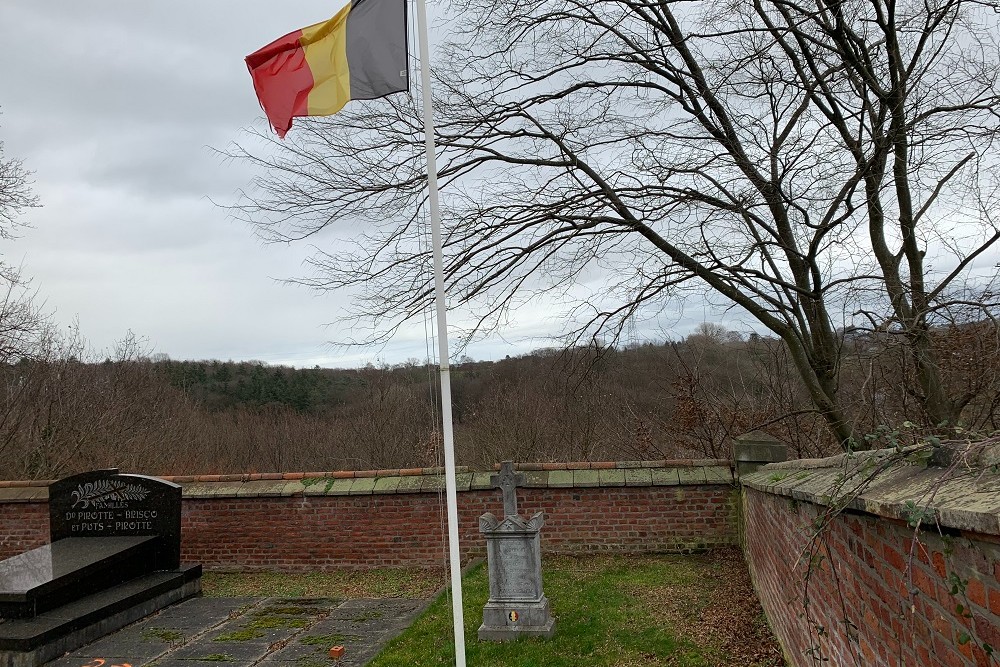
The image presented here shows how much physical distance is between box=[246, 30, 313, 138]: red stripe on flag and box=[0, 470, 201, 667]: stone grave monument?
530 centimetres

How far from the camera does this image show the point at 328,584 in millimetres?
9070

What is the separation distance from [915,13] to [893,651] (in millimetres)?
8065

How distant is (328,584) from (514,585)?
12.0 ft

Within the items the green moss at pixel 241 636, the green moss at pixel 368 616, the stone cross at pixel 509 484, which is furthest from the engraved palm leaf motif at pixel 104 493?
the stone cross at pixel 509 484

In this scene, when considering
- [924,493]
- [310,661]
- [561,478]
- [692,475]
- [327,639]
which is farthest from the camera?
[561,478]

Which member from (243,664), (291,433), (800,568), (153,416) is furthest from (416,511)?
(291,433)

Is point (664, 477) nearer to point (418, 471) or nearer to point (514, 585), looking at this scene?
point (418, 471)

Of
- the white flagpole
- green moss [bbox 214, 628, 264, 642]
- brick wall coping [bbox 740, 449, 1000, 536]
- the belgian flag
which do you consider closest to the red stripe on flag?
the belgian flag

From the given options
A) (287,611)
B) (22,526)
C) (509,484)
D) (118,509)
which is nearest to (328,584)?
(287,611)

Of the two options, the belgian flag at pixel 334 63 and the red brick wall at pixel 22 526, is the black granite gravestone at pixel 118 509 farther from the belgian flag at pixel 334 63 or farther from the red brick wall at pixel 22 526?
the belgian flag at pixel 334 63

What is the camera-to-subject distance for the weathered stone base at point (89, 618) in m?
6.51

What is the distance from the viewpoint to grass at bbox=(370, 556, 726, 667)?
226 inches

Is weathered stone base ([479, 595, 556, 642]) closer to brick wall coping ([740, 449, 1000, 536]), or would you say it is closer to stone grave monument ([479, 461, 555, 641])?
stone grave monument ([479, 461, 555, 641])

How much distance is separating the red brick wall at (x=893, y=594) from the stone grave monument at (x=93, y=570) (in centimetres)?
662
